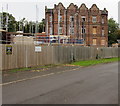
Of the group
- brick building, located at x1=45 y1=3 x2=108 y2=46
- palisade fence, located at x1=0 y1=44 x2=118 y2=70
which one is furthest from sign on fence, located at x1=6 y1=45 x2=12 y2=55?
brick building, located at x1=45 y1=3 x2=108 y2=46

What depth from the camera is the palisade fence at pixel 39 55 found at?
1473 cm

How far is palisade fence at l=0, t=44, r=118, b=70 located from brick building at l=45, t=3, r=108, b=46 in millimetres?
23592

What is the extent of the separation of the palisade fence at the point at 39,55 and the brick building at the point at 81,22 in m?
23.6

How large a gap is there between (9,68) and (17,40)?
824 centimetres

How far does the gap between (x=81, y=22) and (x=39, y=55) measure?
36.0m

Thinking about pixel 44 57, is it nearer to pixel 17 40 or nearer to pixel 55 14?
pixel 17 40

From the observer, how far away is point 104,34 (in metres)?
53.1

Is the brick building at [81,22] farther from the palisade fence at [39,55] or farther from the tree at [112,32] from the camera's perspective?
the tree at [112,32]

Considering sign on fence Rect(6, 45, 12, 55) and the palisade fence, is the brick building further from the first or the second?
sign on fence Rect(6, 45, 12, 55)

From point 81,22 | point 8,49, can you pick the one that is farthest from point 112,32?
point 8,49

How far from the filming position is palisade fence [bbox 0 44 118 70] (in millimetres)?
14734

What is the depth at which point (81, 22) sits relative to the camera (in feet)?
171

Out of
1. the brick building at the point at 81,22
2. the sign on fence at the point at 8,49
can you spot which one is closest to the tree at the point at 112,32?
the brick building at the point at 81,22

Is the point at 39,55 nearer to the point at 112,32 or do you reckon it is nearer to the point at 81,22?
the point at 81,22
